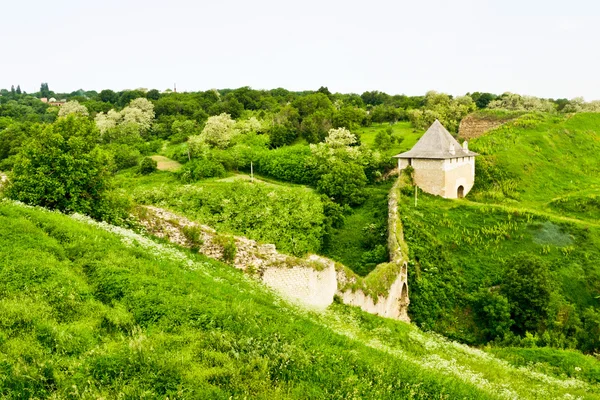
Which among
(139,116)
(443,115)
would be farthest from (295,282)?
(139,116)

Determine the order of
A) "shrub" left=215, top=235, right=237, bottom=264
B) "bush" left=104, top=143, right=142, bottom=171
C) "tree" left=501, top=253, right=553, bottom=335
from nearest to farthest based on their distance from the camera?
1. "shrub" left=215, top=235, right=237, bottom=264
2. "tree" left=501, top=253, right=553, bottom=335
3. "bush" left=104, top=143, right=142, bottom=171

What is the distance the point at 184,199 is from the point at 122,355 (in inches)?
934

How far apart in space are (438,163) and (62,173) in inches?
939

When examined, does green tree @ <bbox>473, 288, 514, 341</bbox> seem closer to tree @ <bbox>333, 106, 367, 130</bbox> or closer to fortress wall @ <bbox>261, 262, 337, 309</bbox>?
fortress wall @ <bbox>261, 262, 337, 309</bbox>

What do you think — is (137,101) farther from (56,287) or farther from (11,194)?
(56,287)

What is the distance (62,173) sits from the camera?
1487cm

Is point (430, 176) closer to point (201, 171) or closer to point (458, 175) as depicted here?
point (458, 175)

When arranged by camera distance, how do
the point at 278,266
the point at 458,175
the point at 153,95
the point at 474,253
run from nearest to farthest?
the point at 278,266 → the point at 474,253 → the point at 458,175 → the point at 153,95

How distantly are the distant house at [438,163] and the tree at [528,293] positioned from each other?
11.5 meters

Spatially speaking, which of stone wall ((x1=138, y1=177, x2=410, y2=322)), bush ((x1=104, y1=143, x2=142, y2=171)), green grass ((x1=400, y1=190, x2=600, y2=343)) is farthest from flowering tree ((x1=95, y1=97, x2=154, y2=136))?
stone wall ((x1=138, y1=177, x2=410, y2=322))

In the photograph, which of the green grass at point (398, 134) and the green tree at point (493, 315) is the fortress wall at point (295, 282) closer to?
the green tree at point (493, 315)

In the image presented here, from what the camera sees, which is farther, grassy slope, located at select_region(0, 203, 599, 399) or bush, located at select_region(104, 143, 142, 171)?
bush, located at select_region(104, 143, 142, 171)

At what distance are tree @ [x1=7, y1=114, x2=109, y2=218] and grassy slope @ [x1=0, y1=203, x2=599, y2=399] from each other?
3.48 meters

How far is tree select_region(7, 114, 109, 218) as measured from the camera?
14367 mm
